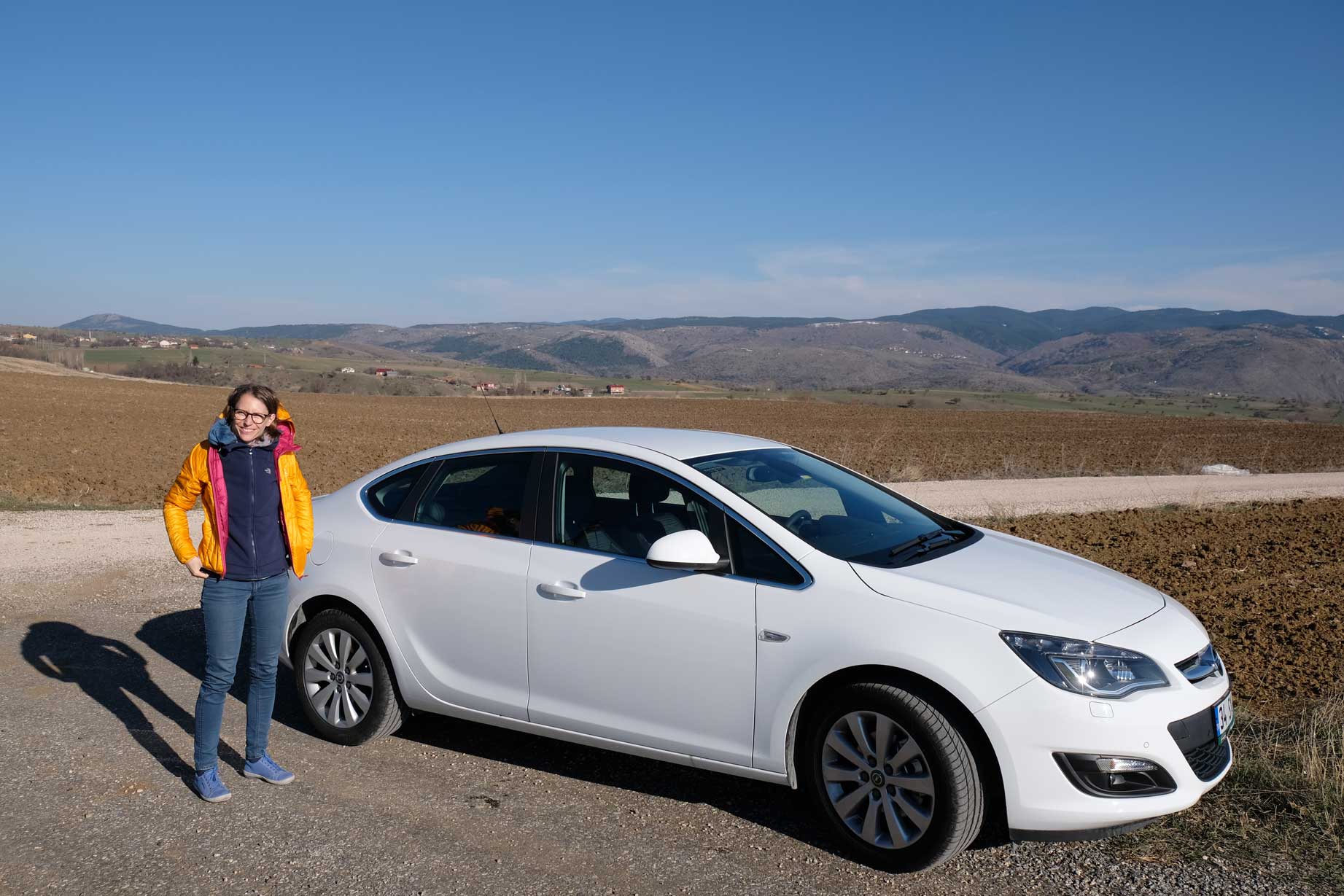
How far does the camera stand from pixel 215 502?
14.4 feet

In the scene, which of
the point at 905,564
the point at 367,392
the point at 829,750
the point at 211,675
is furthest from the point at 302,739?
the point at 367,392

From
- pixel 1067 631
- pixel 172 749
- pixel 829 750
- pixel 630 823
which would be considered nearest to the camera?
pixel 1067 631

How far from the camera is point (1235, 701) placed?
19.0 feet

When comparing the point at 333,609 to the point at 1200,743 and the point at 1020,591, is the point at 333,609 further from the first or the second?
the point at 1200,743

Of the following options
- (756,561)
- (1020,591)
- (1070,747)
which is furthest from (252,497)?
(1070,747)

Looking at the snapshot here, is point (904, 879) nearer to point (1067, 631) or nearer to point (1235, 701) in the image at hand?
point (1067, 631)

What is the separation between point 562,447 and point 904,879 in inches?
93.7

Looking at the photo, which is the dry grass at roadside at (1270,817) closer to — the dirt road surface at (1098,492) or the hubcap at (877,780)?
the hubcap at (877,780)

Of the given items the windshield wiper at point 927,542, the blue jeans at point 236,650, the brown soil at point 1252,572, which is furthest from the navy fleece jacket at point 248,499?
the brown soil at point 1252,572

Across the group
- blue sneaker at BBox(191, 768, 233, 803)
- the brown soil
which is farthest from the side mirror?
the brown soil

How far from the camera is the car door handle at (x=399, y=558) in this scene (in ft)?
16.2

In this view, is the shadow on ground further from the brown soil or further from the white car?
the brown soil

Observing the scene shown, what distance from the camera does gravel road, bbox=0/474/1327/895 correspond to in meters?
3.74

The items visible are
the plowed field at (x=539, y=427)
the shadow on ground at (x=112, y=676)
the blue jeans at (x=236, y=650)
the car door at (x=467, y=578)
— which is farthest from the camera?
the plowed field at (x=539, y=427)
